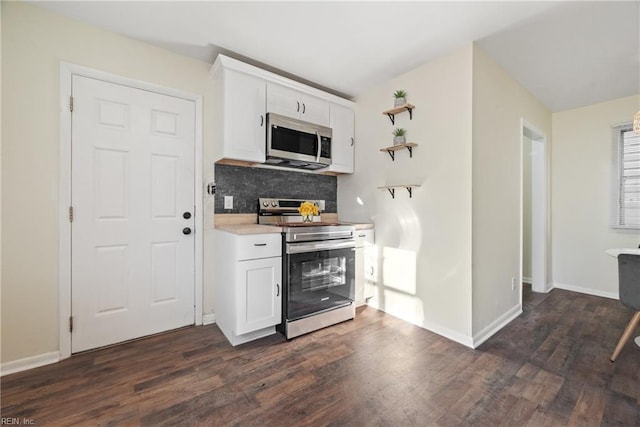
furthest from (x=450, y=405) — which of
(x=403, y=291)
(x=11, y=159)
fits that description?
(x=11, y=159)

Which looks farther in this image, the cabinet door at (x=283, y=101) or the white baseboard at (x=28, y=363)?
the cabinet door at (x=283, y=101)

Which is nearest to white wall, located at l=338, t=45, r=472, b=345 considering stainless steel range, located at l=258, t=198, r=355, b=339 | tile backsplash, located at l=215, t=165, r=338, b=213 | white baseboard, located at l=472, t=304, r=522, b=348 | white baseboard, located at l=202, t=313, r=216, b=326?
white baseboard, located at l=472, t=304, r=522, b=348

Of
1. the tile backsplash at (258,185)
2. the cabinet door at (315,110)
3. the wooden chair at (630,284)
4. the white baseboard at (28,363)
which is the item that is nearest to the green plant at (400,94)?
the cabinet door at (315,110)

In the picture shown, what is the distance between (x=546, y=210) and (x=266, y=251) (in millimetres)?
3884

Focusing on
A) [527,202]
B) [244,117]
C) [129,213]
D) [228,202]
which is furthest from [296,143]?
[527,202]

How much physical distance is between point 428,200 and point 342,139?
1.26 metres

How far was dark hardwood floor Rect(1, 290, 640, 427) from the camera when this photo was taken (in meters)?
1.41

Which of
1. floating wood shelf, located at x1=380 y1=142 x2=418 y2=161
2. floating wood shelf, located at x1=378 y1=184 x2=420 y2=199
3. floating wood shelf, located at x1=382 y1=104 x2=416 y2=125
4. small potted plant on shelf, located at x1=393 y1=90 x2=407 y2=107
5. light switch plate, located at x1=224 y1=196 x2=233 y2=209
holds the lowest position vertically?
light switch plate, located at x1=224 y1=196 x2=233 y2=209

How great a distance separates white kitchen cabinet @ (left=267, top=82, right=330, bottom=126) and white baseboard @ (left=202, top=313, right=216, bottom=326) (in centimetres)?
207

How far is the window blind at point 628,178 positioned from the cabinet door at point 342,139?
3395 mm

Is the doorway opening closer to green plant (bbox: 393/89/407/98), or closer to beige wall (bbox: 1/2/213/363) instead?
green plant (bbox: 393/89/407/98)

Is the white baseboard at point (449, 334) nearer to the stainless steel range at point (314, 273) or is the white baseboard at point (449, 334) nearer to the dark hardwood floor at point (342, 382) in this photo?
the dark hardwood floor at point (342, 382)

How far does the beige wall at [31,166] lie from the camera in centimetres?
176

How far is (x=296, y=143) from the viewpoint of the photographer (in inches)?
104
